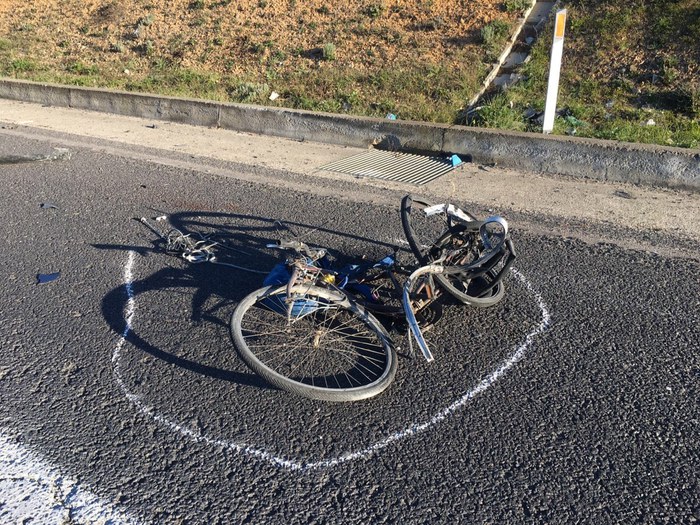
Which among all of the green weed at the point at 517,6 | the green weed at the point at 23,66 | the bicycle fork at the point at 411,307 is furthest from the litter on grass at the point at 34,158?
the green weed at the point at 517,6

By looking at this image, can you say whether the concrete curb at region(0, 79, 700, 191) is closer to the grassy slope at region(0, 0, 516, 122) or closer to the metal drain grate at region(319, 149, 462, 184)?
the metal drain grate at region(319, 149, 462, 184)

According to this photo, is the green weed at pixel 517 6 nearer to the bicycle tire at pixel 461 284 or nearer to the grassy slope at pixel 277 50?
the grassy slope at pixel 277 50

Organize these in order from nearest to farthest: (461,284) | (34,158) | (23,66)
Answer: (461,284), (34,158), (23,66)

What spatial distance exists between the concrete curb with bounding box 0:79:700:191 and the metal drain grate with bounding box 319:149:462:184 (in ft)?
0.80

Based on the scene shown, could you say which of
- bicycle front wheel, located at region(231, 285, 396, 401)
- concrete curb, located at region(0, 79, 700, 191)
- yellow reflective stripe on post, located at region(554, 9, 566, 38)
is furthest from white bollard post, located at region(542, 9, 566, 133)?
bicycle front wheel, located at region(231, 285, 396, 401)

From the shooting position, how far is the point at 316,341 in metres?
3.90

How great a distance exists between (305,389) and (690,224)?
14.4 feet

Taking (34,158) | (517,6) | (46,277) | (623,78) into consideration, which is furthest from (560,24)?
(34,158)

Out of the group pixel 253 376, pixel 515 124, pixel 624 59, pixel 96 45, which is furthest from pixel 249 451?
pixel 96 45

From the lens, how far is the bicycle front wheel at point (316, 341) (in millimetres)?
3559

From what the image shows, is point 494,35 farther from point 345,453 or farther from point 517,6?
point 345,453

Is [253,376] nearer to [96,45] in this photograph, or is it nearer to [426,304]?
[426,304]

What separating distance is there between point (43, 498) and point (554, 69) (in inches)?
287

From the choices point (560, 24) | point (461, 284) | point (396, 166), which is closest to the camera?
point (461, 284)
